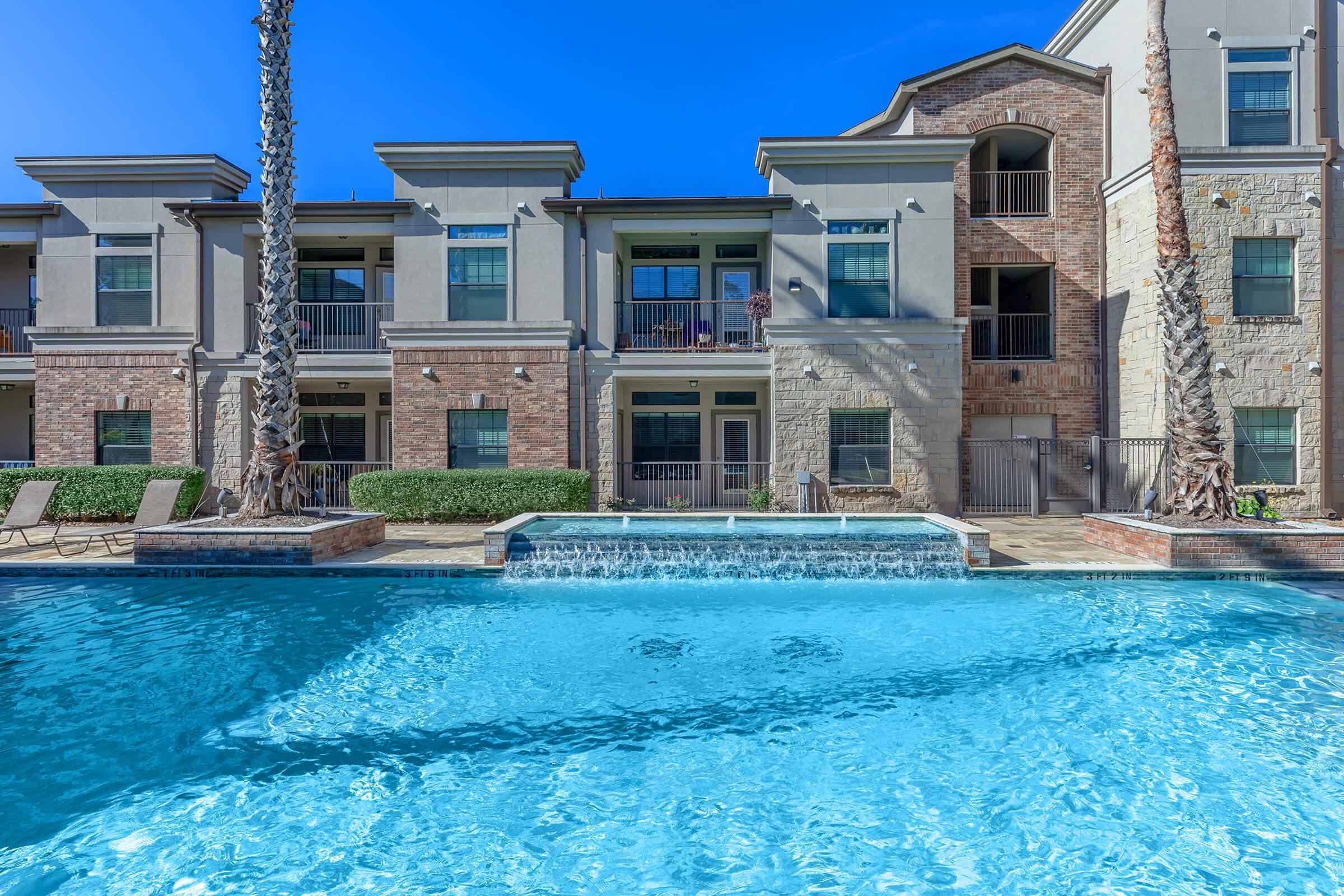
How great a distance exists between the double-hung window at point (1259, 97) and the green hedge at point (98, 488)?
2313 cm

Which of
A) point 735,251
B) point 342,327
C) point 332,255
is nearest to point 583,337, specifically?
point 735,251

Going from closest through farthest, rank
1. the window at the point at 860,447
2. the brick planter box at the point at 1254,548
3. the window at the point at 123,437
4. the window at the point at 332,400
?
the brick planter box at the point at 1254,548
the window at the point at 860,447
the window at the point at 123,437
the window at the point at 332,400

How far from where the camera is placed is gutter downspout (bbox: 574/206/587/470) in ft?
51.4

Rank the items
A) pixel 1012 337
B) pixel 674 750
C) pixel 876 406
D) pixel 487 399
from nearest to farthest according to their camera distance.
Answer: pixel 674 750 → pixel 876 406 → pixel 487 399 → pixel 1012 337

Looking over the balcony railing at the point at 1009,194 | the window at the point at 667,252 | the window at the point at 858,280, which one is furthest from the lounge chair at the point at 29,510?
the balcony railing at the point at 1009,194

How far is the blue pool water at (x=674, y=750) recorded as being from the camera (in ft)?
12.0

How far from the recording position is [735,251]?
1820 centimetres

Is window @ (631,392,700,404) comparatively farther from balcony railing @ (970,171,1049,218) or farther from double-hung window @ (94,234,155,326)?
double-hung window @ (94,234,155,326)

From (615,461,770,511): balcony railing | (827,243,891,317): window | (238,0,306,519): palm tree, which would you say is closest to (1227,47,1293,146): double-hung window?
(827,243,891,317): window

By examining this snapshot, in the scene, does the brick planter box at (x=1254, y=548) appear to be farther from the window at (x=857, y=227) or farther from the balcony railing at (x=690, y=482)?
the balcony railing at (x=690, y=482)

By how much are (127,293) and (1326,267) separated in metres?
25.7

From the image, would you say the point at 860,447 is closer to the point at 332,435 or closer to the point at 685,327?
the point at 685,327

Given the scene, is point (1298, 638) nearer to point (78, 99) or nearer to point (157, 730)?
point (157, 730)

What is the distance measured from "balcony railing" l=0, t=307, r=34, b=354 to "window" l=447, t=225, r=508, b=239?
446 inches
